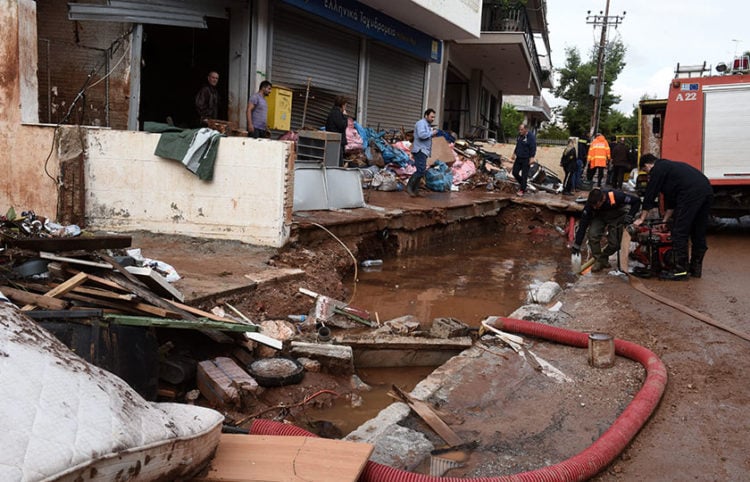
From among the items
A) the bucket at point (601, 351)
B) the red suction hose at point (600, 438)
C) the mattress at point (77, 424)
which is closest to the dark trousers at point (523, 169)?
the red suction hose at point (600, 438)

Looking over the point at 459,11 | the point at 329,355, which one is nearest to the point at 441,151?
the point at 459,11

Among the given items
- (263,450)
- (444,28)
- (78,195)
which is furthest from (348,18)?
(263,450)

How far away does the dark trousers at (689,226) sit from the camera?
314 inches

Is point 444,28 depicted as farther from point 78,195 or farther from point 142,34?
point 78,195

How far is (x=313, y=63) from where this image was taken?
13.7m

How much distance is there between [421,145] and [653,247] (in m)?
5.62

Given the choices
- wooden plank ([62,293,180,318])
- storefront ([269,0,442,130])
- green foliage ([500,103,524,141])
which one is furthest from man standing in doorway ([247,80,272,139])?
green foliage ([500,103,524,141])

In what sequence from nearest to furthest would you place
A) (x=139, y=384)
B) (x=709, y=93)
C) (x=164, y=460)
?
(x=164, y=460) < (x=139, y=384) < (x=709, y=93)

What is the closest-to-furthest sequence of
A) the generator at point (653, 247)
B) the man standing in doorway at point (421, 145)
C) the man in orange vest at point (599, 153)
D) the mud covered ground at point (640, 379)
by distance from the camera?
the mud covered ground at point (640, 379) → the generator at point (653, 247) → the man standing in doorway at point (421, 145) → the man in orange vest at point (599, 153)

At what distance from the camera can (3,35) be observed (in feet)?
23.7

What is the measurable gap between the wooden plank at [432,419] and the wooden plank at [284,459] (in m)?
1.07

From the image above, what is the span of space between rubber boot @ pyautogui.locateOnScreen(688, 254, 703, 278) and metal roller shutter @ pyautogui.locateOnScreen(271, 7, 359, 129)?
27.2ft

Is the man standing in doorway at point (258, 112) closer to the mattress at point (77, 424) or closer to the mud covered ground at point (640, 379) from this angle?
the mud covered ground at point (640, 379)

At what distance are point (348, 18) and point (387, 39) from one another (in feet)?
6.92
